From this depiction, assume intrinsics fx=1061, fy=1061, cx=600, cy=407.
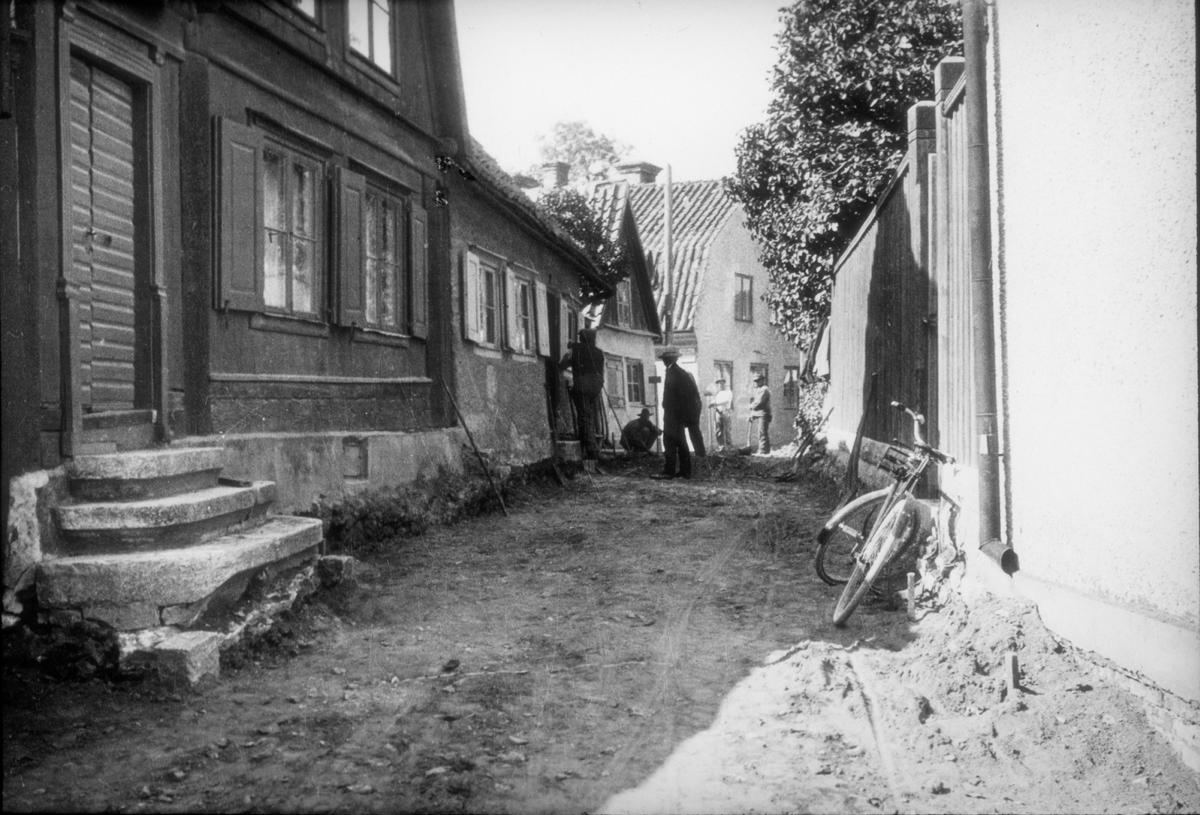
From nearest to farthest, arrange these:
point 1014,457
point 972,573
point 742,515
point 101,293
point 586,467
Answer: point 1014,457
point 972,573
point 101,293
point 742,515
point 586,467

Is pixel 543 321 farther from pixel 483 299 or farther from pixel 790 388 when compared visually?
pixel 790 388

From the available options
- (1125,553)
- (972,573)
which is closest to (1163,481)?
(1125,553)

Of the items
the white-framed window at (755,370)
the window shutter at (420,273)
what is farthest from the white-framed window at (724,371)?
the window shutter at (420,273)

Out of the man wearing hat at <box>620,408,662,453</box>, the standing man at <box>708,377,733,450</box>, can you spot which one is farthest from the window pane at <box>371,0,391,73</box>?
the standing man at <box>708,377,733,450</box>

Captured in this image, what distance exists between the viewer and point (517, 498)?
12.1 m

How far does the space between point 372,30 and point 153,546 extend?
6.45 m

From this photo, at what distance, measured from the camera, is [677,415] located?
15383 mm

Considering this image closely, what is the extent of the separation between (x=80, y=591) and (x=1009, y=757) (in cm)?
392

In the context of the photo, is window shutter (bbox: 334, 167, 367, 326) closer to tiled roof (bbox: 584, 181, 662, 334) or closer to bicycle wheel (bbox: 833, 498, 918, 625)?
bicycle wheel (bbox: 833, 498, 918, 625)

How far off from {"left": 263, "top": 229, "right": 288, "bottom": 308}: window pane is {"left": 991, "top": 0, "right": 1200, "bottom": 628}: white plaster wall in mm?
5179

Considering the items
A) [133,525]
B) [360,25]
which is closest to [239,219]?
[133,525]

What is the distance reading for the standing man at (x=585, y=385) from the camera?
16.8 meters

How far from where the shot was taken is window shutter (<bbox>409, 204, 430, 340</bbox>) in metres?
10.5

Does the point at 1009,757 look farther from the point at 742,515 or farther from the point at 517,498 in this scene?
the point at 517,498
